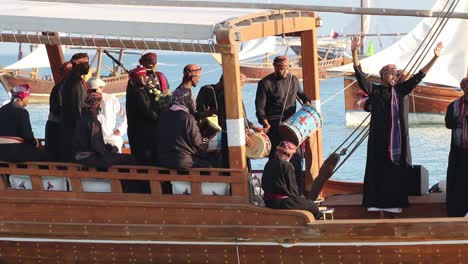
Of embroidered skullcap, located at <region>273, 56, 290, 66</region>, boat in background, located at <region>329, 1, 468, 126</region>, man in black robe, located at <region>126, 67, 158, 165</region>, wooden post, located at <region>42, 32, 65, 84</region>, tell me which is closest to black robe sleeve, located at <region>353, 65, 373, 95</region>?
embroidered skullcap, located at <region>273, 56, 290, 66</region>

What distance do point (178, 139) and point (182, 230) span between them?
0.79 meters

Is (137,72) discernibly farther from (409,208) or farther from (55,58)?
(409,208)

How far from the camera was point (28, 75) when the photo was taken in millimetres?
58188

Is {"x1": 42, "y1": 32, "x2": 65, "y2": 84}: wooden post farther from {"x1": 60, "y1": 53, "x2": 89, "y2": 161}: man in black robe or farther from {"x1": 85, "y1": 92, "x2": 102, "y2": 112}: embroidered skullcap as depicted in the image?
{"x1": 85, "y1": 92, "x2": 102, "y2": 112}: embroidered skullcap

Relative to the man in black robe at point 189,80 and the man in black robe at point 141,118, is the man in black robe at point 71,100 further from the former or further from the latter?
the man in black robe at point 189,80

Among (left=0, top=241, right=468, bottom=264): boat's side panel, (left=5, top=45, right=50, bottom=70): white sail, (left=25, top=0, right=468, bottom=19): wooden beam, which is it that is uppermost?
(left=25, top=0, right=468, bottom=19): wooden beam

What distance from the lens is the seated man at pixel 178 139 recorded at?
10.6 m

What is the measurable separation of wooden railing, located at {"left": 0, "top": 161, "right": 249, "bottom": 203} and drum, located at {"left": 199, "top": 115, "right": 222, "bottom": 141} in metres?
0.65

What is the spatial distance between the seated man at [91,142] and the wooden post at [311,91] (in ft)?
7.67

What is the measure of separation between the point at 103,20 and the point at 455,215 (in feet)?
11.7

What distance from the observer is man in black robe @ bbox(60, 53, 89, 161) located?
11539mm

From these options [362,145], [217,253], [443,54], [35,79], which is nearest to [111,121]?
[217,253]

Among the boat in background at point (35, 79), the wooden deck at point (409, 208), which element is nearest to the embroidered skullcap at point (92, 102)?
the wooden deck at point (409, 208)

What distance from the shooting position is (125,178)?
34.9 ft
